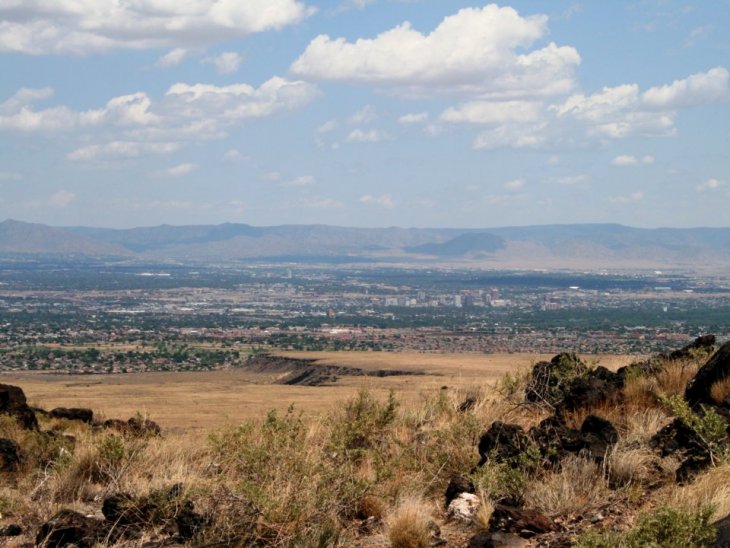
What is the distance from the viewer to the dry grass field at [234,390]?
898 inches

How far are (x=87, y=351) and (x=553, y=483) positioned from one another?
252 ft

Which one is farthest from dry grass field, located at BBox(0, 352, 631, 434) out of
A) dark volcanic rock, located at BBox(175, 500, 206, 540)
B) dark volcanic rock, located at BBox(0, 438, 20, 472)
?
dark volcanic rock, located at BBox(175, 500, 206, 540)

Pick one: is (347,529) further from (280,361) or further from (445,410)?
(280,361)

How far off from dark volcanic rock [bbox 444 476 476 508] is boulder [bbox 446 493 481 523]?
0.27 ft

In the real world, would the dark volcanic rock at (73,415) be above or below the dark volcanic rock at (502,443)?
below

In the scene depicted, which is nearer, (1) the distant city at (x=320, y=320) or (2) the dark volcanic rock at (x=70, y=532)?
(2) the dark volcanic rock at (x=70, y=532)

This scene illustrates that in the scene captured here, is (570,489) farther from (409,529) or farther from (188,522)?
(188,522)

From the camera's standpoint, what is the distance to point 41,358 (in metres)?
74.9

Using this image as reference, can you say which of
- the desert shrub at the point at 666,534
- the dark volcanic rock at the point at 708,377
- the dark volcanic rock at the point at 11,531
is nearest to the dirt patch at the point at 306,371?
the dark volcanic rock at the point at 708,377

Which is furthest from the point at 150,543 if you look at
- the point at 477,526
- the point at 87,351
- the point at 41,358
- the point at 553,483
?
the point at 87,351

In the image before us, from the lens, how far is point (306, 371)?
5250cm

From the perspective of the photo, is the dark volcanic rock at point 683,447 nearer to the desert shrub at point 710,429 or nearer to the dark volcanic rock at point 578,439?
the desert shrub at point 710,429

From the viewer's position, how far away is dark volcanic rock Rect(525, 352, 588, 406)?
13305 millimetres

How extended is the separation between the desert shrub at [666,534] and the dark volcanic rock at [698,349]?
7153 mm
